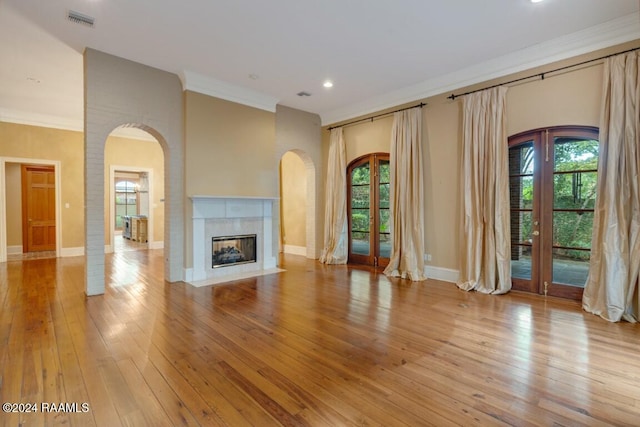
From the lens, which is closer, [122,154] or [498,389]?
[498,389]

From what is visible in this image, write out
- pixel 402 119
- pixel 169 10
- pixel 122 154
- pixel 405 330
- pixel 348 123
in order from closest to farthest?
1. pixel 405 330
2. pixel 169 10
3. pixel 402 119
4. pixel 348 123
5. pixel 122 154

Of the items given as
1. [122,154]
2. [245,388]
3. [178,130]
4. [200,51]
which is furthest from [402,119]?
[122,154]

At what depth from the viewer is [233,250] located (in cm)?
609

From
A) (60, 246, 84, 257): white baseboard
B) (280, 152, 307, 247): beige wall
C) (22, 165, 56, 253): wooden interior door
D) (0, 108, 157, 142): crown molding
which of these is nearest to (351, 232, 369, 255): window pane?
(280, 152, 307, 247): beige wall

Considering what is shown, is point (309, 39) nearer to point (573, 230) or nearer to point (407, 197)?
point (407, 197)

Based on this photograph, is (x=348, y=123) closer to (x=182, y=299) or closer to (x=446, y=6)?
(x=446, y=6)

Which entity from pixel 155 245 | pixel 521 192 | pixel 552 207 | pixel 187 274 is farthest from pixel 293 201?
pixel 552 207

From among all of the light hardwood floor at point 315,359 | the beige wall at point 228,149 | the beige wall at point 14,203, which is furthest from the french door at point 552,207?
the beige wall at point 14,203

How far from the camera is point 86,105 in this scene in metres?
4.46

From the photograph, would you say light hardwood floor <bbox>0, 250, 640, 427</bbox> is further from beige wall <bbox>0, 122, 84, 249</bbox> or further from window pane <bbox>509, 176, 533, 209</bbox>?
beige wall <bbox>0, 122, 84, 249</bbox>

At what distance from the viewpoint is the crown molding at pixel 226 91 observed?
5.29m

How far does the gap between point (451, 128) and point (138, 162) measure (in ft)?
27.8

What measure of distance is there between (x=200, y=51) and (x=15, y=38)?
2.36 meters

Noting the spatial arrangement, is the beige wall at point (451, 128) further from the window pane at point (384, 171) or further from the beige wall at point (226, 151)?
the beige wall at point (226, 151)
